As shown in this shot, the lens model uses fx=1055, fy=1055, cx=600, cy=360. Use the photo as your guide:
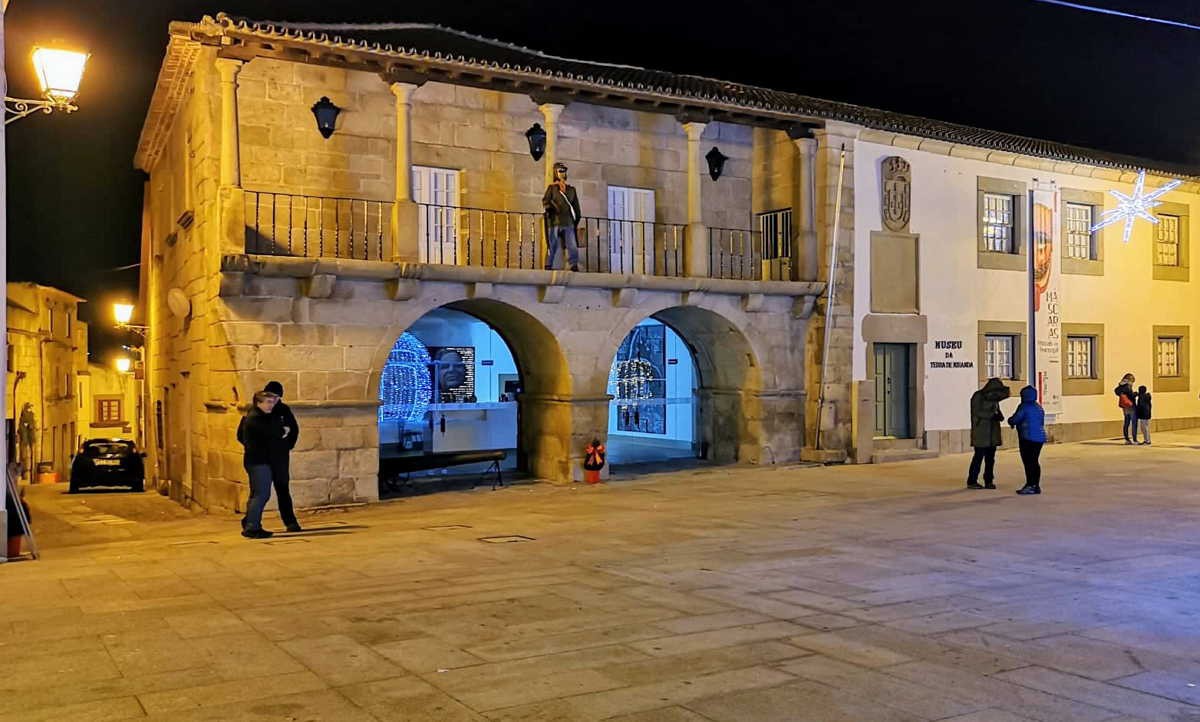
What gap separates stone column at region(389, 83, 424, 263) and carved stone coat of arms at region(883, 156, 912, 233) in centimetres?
848

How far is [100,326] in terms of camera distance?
1893 inches

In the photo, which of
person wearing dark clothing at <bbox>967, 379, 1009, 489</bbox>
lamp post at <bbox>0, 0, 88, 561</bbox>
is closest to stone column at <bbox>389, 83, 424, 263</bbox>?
lamp post at <bbox>0, 0, 88, 561</bbox>

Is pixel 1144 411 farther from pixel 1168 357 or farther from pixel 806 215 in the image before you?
pixel 806 215

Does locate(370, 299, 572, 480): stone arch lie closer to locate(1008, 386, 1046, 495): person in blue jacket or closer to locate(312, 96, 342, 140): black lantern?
locate(312, 96, 342, 140): black lantern

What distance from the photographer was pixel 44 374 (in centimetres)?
3447

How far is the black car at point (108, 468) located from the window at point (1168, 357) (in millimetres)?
23185

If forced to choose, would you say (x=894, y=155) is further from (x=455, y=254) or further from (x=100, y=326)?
(x=100, y=326)

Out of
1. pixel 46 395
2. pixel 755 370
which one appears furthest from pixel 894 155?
pixel 46 395

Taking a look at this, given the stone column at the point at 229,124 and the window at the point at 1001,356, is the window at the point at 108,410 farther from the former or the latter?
the window at the point at 1001,356

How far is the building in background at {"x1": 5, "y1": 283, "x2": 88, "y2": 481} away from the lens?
1189 inches

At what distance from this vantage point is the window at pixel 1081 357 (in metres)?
21.3

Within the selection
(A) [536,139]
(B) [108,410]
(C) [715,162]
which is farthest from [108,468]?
(B) [108,410]

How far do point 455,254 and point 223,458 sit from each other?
13.9 feet

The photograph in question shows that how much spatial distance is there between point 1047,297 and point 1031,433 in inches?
341
